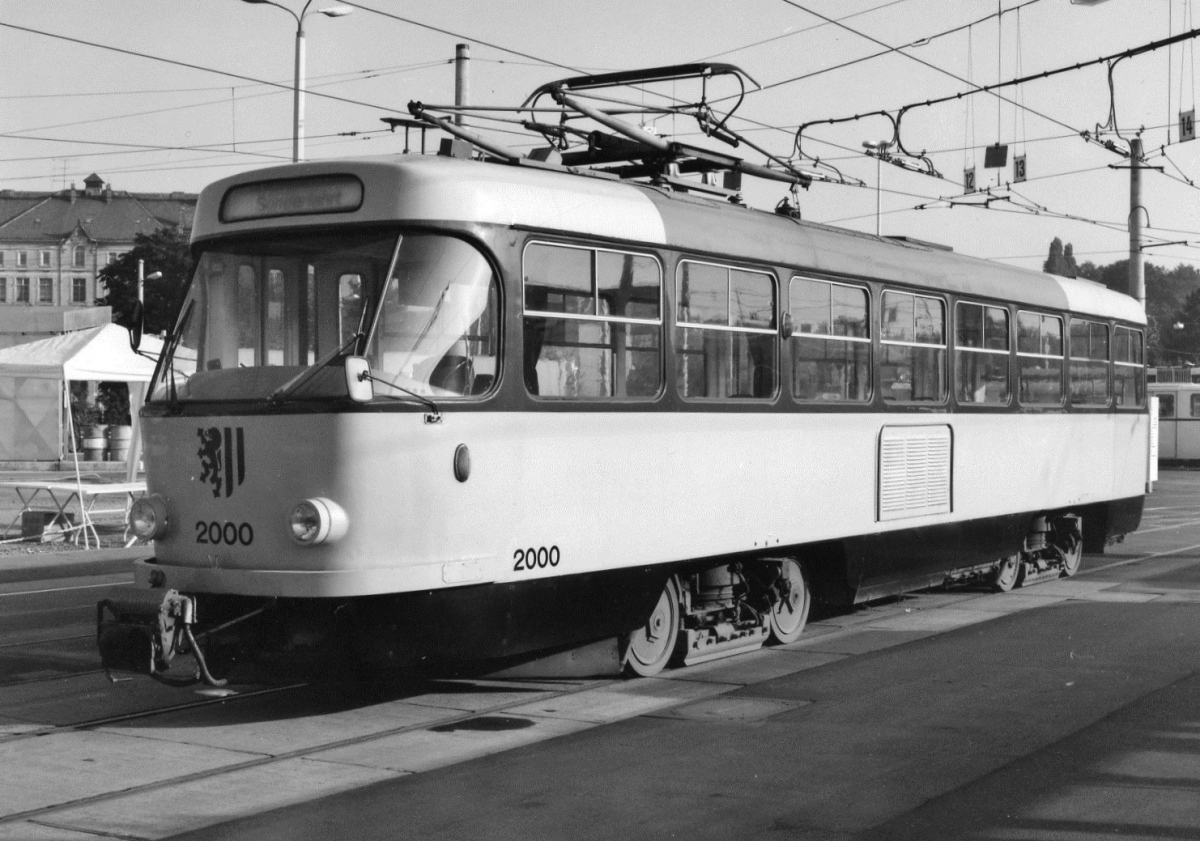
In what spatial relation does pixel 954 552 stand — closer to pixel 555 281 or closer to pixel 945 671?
pixel 945 671

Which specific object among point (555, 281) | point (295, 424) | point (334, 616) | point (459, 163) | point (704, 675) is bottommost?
point (704, 675)

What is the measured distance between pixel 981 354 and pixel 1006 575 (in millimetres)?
2610

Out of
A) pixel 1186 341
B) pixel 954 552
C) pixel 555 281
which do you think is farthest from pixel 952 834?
pixel 1186 341

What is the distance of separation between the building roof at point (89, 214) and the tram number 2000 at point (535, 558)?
12730cm

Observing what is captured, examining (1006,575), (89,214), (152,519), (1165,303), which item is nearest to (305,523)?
(152,519)

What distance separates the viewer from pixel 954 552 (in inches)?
535

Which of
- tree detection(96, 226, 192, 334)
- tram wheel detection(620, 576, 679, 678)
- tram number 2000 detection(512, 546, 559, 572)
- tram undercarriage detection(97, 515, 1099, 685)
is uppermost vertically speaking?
tree detection(96, 226, 192, 334)

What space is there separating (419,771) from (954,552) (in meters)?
7.44

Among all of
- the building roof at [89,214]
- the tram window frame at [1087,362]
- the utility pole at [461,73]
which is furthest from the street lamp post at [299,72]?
the building roof at [89,214]

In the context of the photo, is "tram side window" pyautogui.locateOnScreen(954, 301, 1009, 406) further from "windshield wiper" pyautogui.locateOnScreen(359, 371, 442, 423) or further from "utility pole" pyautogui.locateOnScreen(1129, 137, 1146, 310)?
"utility pole" pyautogui.locateOnScreen(1129, 137, 1146, 310)

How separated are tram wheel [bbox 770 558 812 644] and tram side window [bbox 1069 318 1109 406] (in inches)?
226

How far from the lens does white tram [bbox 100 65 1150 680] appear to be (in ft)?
26.6

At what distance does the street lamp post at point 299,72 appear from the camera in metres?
23.3

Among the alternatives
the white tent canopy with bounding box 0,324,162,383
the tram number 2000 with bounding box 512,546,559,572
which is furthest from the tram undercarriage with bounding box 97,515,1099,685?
the white tent canopy with bounding box 0,324,162,383
